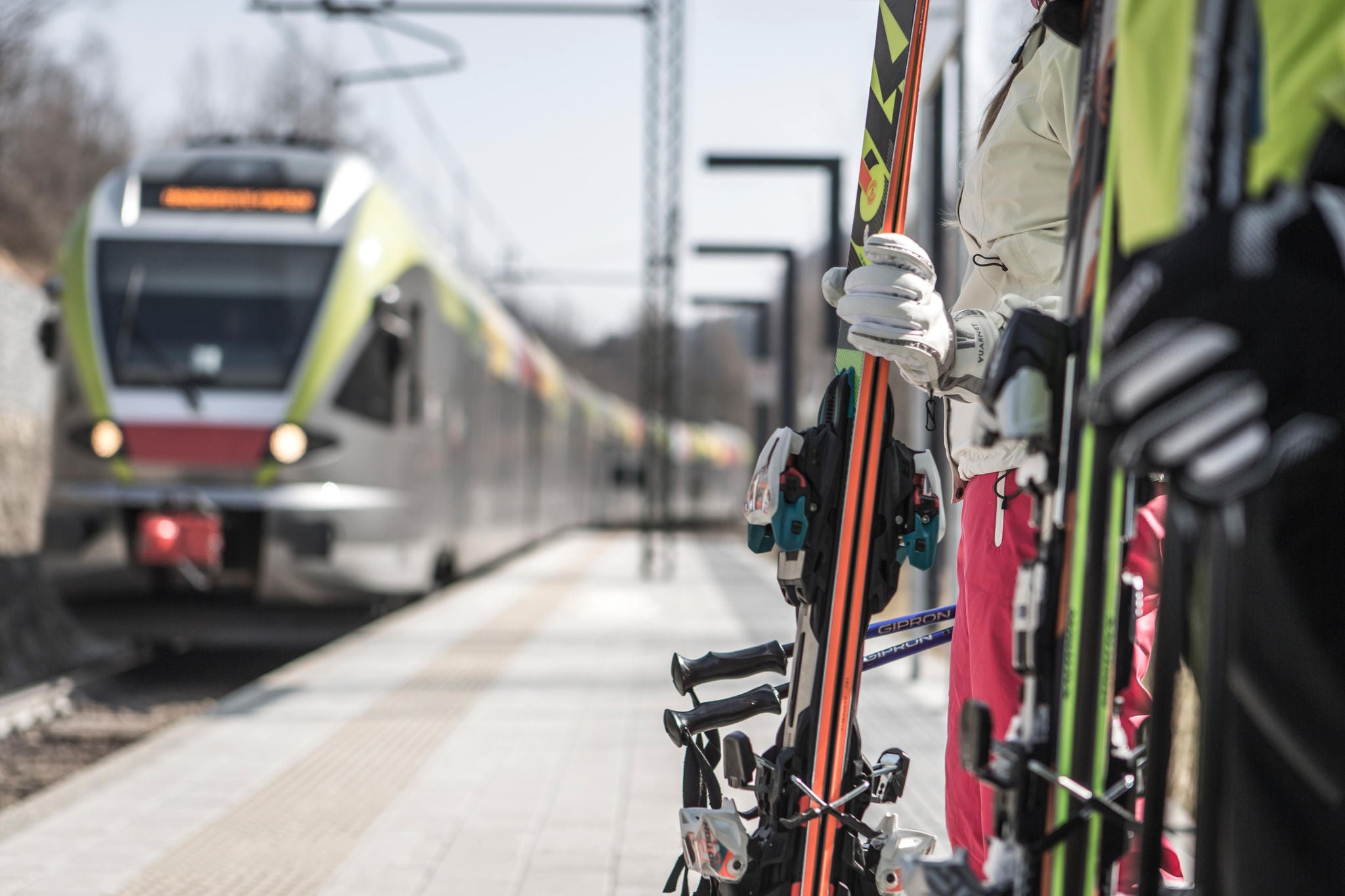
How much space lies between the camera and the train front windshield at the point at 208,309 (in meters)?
7.71

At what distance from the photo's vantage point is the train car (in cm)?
734

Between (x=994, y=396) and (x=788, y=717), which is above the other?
(x=994, y=396)

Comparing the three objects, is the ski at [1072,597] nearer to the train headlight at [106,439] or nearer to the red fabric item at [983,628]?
the red fabric item at [983,628]

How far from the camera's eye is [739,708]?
2275mm

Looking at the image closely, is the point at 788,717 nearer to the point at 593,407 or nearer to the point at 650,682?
the point at 650,682

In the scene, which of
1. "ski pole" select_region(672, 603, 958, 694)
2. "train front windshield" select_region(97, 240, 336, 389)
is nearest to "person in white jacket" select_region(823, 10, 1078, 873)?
"ski pole" select_region(672, 603, 958, 694)

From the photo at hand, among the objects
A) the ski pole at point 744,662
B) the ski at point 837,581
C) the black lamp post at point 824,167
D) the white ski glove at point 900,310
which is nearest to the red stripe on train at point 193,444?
the black lamp post at point 824,167

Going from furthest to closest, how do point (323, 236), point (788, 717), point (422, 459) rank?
1. point (422, 459)
2. point (323, 236)
3. point (788, 717)

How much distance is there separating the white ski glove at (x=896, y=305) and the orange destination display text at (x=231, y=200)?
278 inches

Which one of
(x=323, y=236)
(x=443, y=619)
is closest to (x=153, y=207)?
(x=323, y=236)

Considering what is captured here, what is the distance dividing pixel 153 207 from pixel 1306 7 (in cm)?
799

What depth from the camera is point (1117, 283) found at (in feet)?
4.21

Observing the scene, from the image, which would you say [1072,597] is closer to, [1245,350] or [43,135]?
[1245,350]

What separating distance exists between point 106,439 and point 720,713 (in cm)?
606
